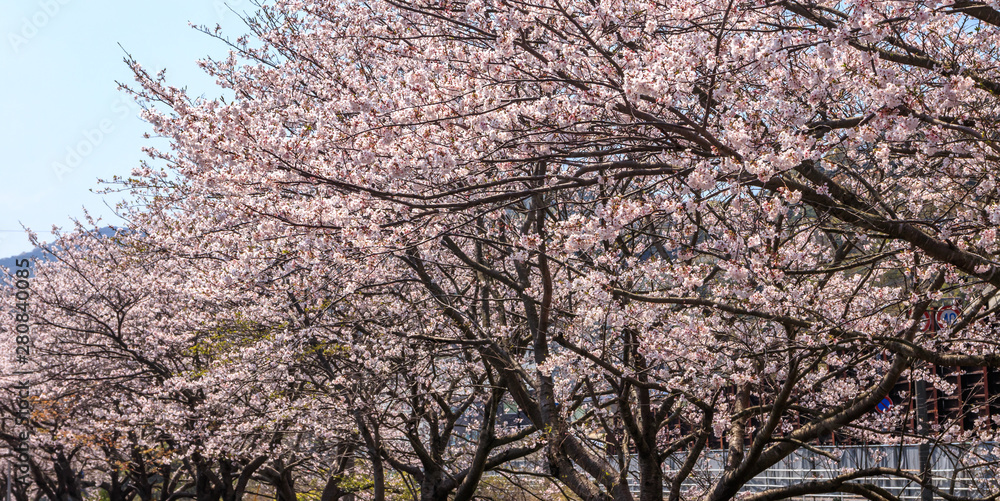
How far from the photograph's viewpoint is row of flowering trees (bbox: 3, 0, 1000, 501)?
4.65 m

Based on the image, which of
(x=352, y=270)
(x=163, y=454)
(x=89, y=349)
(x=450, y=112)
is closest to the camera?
(x=450, y=112)

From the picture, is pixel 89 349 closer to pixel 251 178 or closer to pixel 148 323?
pixel 148 323

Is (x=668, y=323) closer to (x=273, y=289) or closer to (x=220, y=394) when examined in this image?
(x=273, y=289)

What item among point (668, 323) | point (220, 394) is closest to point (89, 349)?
point (220, 394)

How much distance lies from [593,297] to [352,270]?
9.19 feet

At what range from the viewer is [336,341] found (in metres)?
10.4

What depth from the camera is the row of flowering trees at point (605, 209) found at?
15.3ft

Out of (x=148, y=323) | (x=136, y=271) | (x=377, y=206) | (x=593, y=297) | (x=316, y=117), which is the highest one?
(x=136, y=271)

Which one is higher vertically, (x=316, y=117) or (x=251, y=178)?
(x=316, y=117)

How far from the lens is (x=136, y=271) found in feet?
50.6

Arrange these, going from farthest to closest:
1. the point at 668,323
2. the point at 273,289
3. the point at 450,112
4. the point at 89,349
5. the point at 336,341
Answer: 1. the point at 89,349
2. the point at 336,341
3. the point at 273,289
4. the point at 668,323
5. the point at 450,112

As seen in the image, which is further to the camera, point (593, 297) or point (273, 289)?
point (273, 289)

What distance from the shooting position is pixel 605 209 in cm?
471

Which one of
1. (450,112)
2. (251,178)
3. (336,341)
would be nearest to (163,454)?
(336,341)
